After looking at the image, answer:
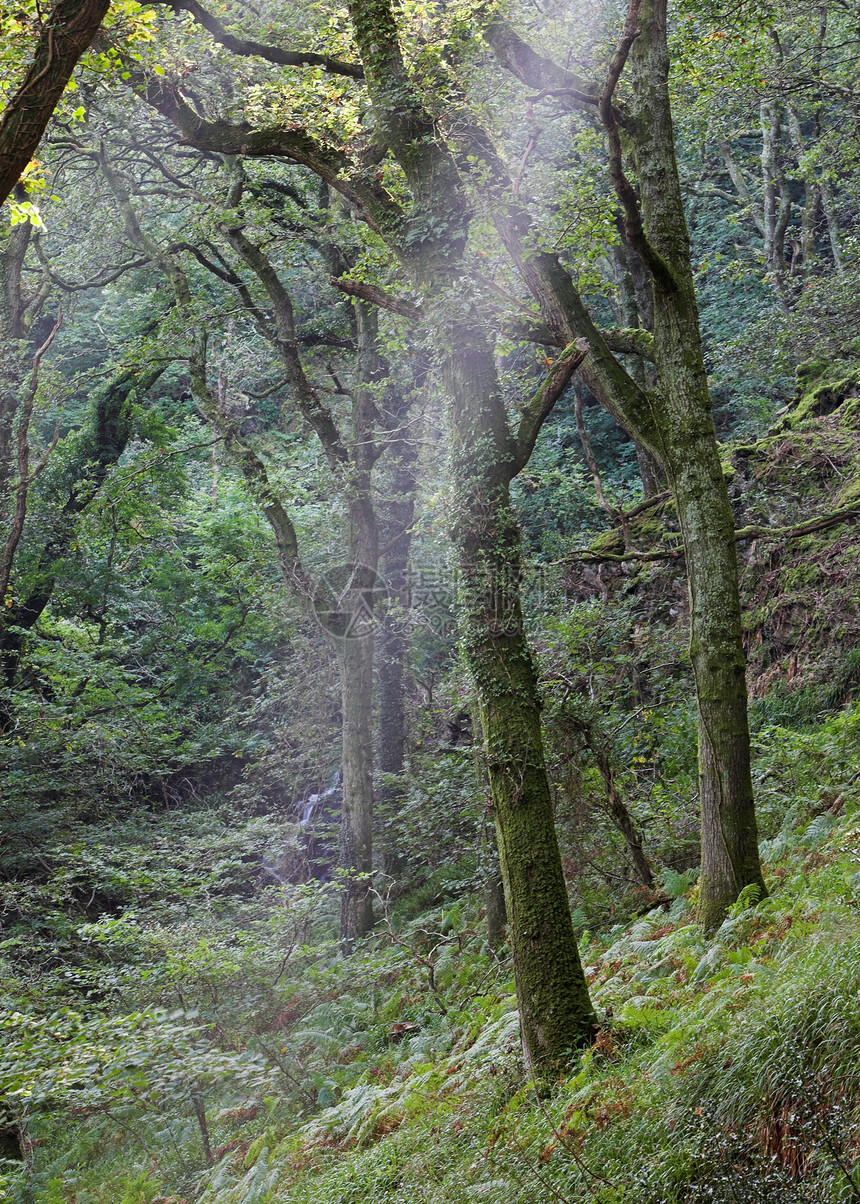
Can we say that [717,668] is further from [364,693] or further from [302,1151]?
[364,693]

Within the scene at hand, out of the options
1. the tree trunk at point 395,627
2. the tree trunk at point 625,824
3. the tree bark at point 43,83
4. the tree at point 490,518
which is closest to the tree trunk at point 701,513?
the tree at point 490,518

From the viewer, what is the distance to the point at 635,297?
51.2ft

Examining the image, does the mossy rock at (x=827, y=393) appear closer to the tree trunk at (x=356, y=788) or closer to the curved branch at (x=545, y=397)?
the curved branch at (x=545, y=397)

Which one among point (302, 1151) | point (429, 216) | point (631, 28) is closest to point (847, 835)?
point (302, 1151)

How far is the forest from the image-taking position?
502 centimetres

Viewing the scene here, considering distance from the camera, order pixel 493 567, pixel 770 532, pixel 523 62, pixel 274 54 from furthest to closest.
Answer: pixel 274 54 < pixel 770 532 < pixel 523 62 < pixel 493 567

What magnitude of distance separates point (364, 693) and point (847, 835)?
8.52 metres

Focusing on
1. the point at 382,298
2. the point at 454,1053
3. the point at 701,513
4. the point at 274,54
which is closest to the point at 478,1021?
the point at 454,1053

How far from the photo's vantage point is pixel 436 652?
680 inches

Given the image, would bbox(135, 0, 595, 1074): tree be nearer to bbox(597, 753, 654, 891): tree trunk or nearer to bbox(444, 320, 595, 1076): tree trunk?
bbox(444, 320, 595, 1076): tree trunk

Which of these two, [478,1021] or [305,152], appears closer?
[305,152]

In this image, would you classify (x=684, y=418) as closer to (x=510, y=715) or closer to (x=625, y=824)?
(x=510, y=715)

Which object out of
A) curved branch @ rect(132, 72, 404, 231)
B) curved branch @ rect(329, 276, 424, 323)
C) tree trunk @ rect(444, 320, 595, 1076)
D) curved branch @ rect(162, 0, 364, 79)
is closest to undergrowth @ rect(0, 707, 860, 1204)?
tree trunk @ rect(444, 320, 595, 1076)

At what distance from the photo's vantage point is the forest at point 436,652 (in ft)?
16.5
